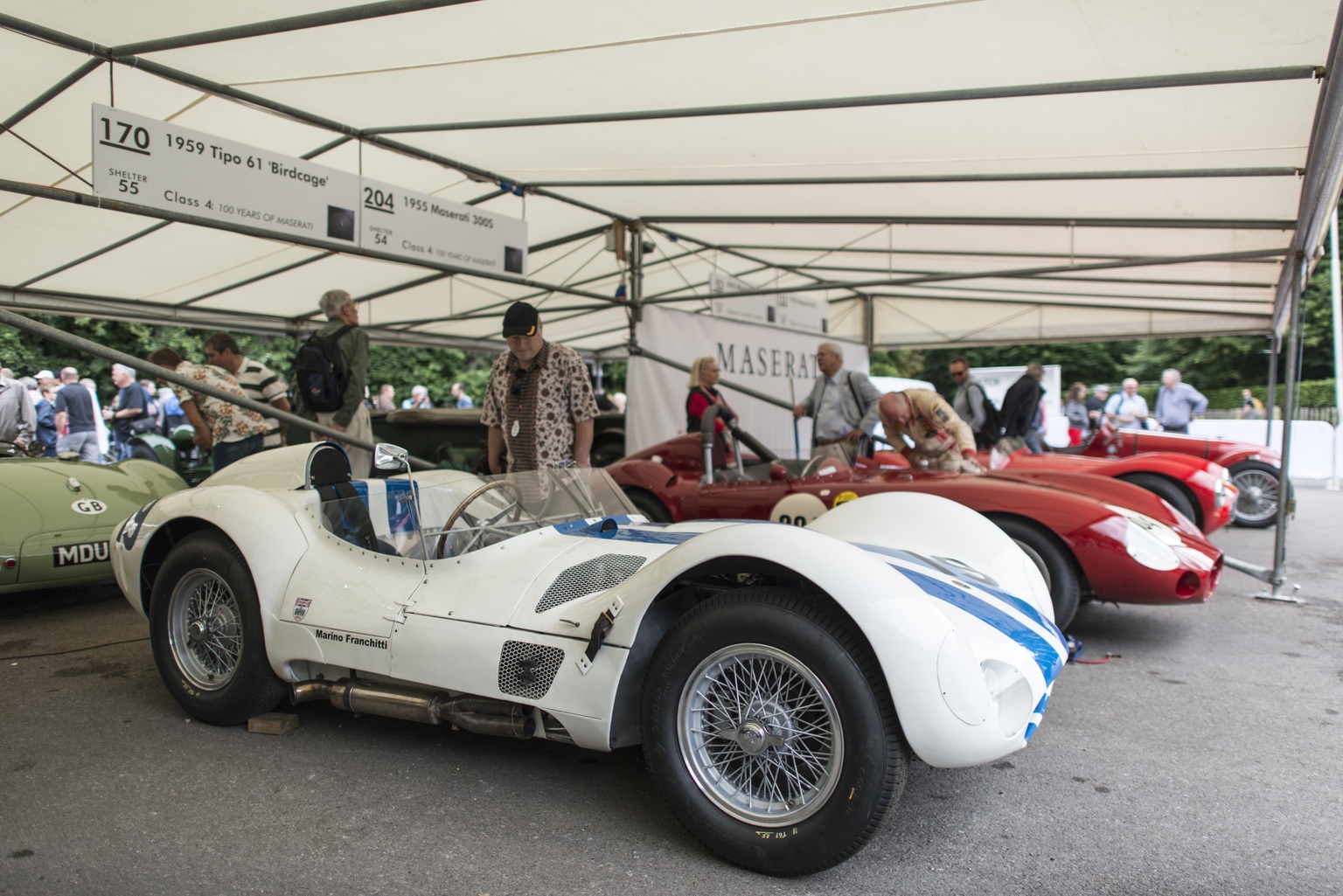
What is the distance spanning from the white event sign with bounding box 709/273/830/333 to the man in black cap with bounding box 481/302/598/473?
5.06m

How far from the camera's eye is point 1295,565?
6.94 metres

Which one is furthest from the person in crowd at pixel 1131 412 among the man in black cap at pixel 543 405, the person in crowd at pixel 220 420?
the person in crowd at pixel 220 420

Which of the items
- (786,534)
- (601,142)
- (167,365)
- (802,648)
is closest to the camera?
(802,648)

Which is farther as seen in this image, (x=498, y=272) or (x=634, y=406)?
(x=634, y=406)

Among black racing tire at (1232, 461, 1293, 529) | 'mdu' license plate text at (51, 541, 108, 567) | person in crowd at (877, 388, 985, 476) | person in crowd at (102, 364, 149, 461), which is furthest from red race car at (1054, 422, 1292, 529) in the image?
person in crowd at (102, 364, 149, 461)

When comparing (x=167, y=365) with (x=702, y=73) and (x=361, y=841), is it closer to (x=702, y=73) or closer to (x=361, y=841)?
(x=702, y=73)

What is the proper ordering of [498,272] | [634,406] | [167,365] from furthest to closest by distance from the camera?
[634,406] < [498,272] < [167,365]

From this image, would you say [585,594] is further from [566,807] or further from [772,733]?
[772,733]

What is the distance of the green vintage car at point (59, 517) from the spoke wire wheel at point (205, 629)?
73.0 inches

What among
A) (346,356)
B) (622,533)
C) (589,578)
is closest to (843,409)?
(346,356)

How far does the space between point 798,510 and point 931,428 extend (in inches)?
50.6

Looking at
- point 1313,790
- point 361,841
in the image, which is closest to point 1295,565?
point 1313,790

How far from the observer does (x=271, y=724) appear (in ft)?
10.6

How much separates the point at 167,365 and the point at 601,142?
3322 mm
